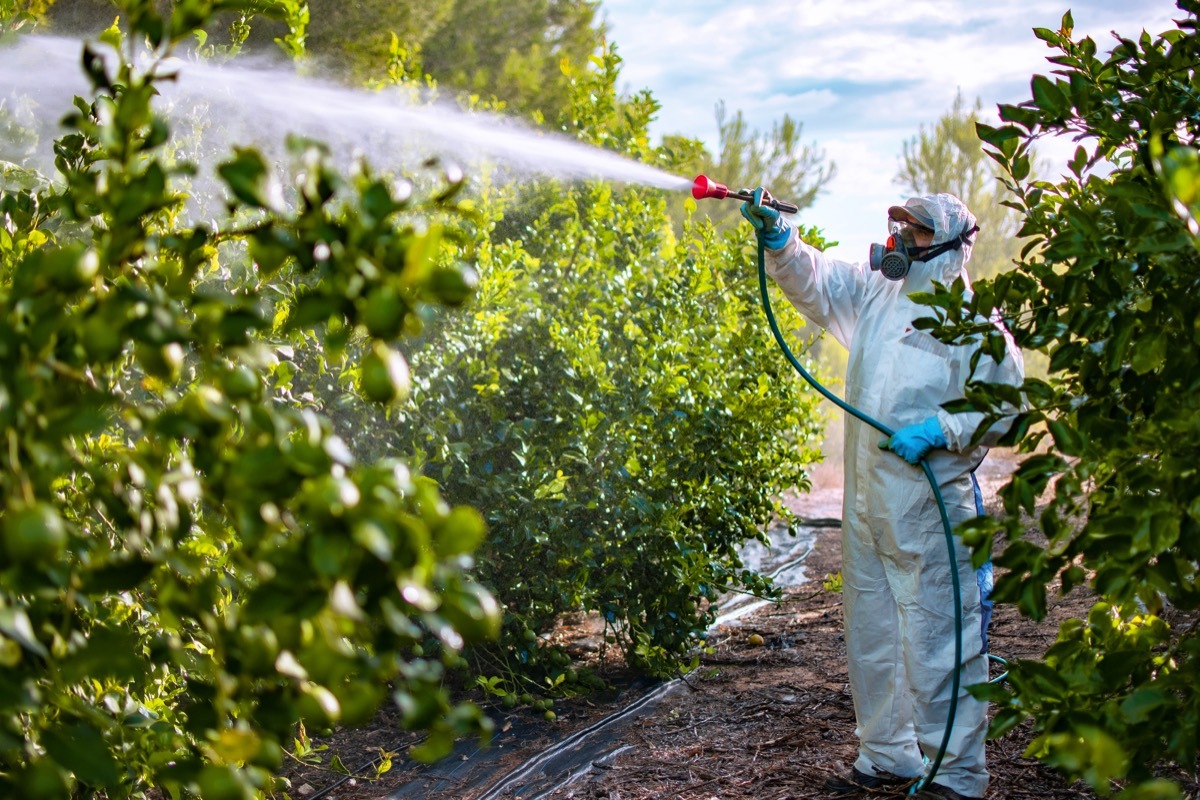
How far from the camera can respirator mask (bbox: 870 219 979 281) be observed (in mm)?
3012

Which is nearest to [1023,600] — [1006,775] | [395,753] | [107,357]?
[107,357]

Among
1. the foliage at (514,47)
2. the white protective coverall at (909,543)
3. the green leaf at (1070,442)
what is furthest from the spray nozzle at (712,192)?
the foliage at (514,47)

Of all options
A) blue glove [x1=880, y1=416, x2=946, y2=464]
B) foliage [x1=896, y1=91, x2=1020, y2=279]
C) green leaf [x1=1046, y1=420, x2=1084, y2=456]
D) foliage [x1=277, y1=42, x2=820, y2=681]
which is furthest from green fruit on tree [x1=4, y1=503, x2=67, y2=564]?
foliage [x1=896, y1=91, x2=1020, y2=279]

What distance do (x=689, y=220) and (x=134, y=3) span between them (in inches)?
132

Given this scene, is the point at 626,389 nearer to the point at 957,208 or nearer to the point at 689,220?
the point at 689,220

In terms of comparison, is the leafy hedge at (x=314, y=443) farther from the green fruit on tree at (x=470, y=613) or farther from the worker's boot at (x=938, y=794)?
the worker's boot at (x=938, y=794)

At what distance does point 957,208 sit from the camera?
121 inches

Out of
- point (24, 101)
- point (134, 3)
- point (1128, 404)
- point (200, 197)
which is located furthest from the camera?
point (200, 197)

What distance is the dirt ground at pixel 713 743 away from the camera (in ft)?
9.53

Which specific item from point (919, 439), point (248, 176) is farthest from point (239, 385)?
point (919, 439)

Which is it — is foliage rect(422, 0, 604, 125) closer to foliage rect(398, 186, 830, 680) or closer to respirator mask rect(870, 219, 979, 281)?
foliage rect(398, 186, 830, 680)

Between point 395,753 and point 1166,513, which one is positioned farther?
point 395,753

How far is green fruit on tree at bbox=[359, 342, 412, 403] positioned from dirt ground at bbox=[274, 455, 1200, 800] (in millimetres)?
2248

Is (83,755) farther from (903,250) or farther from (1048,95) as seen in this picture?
(903,250)
